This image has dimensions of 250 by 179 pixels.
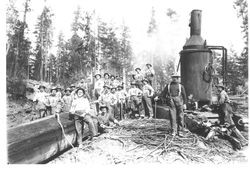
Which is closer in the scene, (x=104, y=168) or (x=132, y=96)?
(x=104, y=168)

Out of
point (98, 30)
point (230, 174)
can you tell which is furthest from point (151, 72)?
point (98, 30)

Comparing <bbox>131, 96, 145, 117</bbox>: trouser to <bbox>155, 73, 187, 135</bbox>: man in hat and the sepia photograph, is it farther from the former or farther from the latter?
<bbox>155, 73, 187, 135</bbox>: man in hat

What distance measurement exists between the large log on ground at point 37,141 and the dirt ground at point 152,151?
28 centimetres

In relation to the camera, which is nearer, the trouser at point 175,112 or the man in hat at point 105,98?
the trouser at point 175,112

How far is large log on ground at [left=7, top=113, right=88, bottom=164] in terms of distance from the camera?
3.98 meters

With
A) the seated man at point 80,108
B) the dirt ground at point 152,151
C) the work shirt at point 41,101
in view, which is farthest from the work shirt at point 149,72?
the seated man at point 80,108

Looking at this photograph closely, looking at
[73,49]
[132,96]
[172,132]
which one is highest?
[73,49]

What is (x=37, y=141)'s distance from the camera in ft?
14.3

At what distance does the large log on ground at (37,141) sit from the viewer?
3977 millimetres

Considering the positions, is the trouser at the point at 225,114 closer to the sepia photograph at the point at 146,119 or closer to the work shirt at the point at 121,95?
the sepia photograph at the point at 146,119

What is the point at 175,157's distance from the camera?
470cm

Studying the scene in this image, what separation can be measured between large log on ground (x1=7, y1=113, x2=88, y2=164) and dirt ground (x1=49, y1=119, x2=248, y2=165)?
0.28m

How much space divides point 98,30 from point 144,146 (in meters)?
11.1

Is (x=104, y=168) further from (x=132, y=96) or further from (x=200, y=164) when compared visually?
(x=132, y=96)
